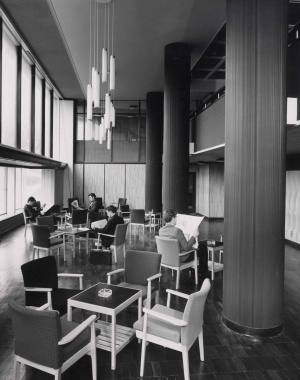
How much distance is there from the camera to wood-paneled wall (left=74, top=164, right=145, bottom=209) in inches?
578

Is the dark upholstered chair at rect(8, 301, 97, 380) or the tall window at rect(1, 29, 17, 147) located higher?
the tall window at rect(1, 29, 17, 147)

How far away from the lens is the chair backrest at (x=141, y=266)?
396 cm

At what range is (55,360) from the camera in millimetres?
2311

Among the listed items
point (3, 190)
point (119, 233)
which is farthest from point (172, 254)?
point (3, 190)

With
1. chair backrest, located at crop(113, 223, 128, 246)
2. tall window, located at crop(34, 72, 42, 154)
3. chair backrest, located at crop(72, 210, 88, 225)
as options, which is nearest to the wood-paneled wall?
tall window, located at crop(34, 72, 42, 154)

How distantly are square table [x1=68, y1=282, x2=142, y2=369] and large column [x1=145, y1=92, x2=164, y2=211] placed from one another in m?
9.40

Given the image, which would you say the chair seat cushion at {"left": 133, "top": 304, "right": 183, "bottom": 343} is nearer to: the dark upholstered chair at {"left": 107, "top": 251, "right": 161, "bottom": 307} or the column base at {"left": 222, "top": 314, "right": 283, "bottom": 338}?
the dark upholstered chair at {"left": 107, "top": 251, "right": 161, "bottom": 307}

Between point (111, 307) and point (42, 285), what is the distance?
3.65 feet

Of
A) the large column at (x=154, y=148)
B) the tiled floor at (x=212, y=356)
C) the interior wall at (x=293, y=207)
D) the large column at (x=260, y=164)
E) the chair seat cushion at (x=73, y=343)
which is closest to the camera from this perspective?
the chair seat cushion at (x=73, y=343)

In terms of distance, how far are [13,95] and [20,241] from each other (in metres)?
3.96

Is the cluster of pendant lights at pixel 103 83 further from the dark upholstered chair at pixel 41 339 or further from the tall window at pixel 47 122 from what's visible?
the tall window at pixel 47 122

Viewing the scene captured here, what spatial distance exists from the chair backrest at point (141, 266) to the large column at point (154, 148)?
8.88 meters

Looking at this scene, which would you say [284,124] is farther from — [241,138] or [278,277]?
[278,277]

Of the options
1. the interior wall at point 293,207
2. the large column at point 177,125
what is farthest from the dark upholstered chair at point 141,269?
the interior wall at point 293,207
